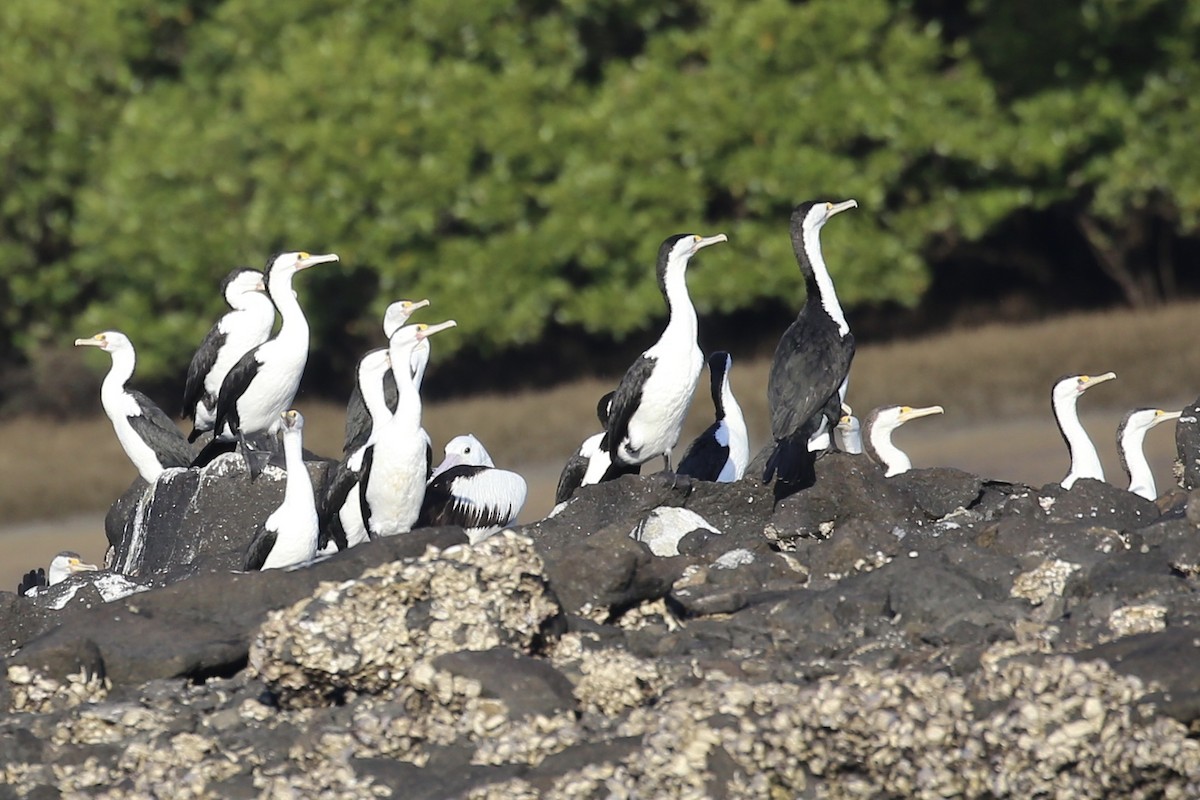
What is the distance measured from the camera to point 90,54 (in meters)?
25.5

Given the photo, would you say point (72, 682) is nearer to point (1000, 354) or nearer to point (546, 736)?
point (546, 736)

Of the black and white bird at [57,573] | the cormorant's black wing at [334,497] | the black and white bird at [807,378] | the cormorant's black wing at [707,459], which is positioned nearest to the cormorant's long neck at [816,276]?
the black and white bird at [807,378]

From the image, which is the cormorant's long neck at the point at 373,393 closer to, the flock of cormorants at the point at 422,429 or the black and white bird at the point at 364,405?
the flock of cormorants at the point at 422,429

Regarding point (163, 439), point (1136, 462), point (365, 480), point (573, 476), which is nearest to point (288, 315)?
point (163, 439)

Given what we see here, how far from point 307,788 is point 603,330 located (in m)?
18.9

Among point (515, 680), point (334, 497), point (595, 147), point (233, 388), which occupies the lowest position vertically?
point (515, 680)

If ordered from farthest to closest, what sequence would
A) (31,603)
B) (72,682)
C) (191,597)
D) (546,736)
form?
(31,603) < (191,597) < (72,682) < (546,736)

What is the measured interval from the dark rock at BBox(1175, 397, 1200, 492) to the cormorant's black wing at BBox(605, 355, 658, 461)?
2851 mm

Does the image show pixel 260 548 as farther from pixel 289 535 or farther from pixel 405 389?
pixel 405 389

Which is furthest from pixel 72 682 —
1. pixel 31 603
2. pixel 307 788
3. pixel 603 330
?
pixel 603 330

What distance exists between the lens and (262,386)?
12.0 meters

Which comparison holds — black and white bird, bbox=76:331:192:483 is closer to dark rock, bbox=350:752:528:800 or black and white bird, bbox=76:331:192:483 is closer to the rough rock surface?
the rough rock surface

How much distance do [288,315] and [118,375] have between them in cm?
124

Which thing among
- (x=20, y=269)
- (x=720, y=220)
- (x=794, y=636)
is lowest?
(x=794, y=636)
